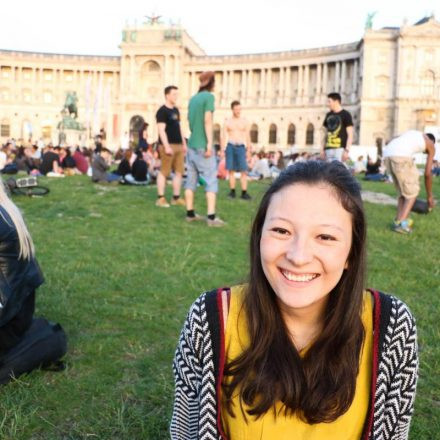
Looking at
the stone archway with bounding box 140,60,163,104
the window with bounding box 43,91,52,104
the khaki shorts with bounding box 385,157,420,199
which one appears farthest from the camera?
the window with bounding box 43,91,52,104

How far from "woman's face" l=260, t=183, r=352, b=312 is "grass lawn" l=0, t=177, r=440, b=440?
1.48ft

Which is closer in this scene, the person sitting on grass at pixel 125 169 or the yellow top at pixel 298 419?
the yellow top at pixel 298 419

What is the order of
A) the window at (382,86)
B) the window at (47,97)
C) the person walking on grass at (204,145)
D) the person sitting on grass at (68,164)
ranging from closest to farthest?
the person walking on grass at (204,145) → the person sitting on grass at (68,164) → the window at (382,86) → the window at (47,97)

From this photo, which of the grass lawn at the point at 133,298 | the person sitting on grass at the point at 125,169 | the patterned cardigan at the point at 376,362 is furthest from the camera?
the person sitting on grass at the point at 125,169

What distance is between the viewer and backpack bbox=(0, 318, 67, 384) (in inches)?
130

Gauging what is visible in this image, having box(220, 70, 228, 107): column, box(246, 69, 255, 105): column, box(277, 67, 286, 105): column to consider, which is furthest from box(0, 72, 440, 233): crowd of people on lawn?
box(220, 70, 228, 107): column

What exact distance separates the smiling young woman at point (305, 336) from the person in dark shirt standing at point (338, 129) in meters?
9.33

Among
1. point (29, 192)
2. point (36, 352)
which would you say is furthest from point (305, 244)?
point (29, 192)

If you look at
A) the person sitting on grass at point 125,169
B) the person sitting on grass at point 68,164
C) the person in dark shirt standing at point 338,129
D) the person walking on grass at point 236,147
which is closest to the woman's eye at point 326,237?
the person in dark shirt standing at point 338,129

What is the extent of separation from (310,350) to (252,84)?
69.2 meters

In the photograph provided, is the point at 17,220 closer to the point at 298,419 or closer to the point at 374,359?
the point at 298,419

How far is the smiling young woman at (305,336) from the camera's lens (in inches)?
68.3

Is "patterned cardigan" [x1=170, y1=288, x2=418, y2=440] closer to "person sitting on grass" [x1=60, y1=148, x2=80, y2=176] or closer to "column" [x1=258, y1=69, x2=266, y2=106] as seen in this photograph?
"person sitting on grass" [x1=60, y1=148, x2=80, y2=176]

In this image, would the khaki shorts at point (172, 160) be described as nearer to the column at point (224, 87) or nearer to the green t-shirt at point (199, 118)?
the green t-shirt at point (199, 118)
